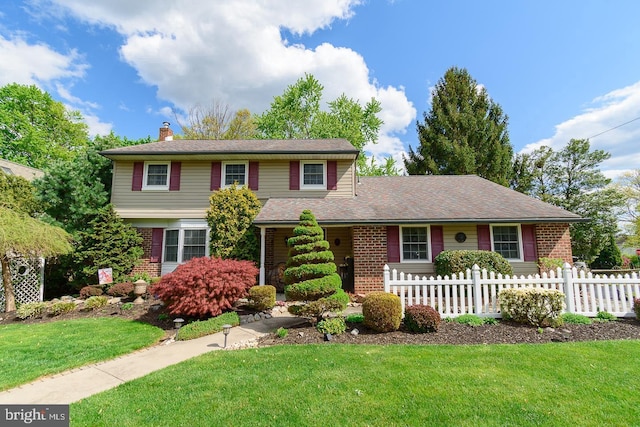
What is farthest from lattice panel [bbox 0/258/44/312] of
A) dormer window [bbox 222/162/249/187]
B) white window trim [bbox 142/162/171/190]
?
dormer window [bbox 222/162/249/187]

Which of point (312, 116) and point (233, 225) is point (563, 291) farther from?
point (312, 116)

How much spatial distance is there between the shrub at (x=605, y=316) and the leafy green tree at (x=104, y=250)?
1455 centimetres

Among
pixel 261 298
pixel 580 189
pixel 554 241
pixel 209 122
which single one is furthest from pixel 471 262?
pixel 209 122

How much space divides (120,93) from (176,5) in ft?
30.8

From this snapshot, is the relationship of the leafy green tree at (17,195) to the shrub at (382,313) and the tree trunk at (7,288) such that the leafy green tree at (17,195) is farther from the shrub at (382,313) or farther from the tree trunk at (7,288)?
the shrub at (382,313)

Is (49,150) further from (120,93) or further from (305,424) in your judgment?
(305,424)

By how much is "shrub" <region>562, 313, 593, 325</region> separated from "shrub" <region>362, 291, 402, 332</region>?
3.80m

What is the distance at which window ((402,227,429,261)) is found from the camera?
1045 cm

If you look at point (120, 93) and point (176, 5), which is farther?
point (120, 93)

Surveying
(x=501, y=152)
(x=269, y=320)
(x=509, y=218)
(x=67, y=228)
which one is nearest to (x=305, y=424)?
(x=269, y=320)

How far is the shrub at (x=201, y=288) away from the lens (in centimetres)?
703

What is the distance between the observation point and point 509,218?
32.6ft

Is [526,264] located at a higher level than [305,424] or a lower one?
higher

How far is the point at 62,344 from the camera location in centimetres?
597
